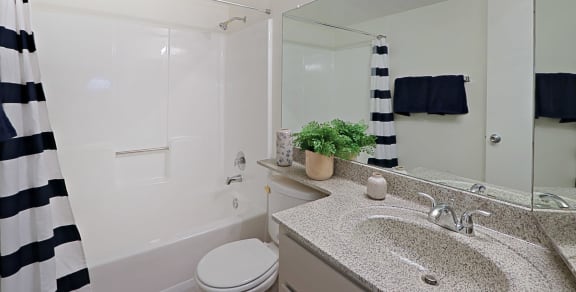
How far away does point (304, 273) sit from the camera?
0.86 m

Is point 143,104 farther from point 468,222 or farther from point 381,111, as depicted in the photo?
point 468,222

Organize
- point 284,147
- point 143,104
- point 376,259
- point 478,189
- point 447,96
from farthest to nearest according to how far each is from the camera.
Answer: point 143,104 → point 284,147 → point 447,96 → point 478,189 → point 376,259

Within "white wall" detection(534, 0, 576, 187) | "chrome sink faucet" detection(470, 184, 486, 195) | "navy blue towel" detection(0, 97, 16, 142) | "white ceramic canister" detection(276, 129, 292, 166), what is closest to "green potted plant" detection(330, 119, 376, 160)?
"white ceramic canister" detection(276, 129, 292, 166)

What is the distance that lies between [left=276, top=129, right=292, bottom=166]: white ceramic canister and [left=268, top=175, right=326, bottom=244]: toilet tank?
12 centimetres

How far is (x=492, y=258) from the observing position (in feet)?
2.38

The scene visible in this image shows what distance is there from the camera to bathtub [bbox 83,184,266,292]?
4.64ft

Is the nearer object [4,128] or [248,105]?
[4,128]

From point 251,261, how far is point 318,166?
1.94 feet

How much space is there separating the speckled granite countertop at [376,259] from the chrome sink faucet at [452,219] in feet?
0.11

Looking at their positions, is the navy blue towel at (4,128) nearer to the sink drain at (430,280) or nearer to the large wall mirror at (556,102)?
the sink drain at (430,280)

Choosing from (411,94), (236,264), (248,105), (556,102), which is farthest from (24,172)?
(556,102)

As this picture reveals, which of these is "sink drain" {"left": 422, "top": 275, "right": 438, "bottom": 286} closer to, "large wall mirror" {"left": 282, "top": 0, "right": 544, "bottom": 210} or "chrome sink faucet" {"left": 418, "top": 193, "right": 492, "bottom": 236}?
"chrome sink faucet" {"left": 418, "top": 193, "right": 492, "bottom": 236}

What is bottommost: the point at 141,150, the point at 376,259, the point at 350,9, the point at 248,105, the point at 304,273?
the point at 304,273

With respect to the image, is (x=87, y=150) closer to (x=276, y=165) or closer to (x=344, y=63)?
(x=276, y=165)
